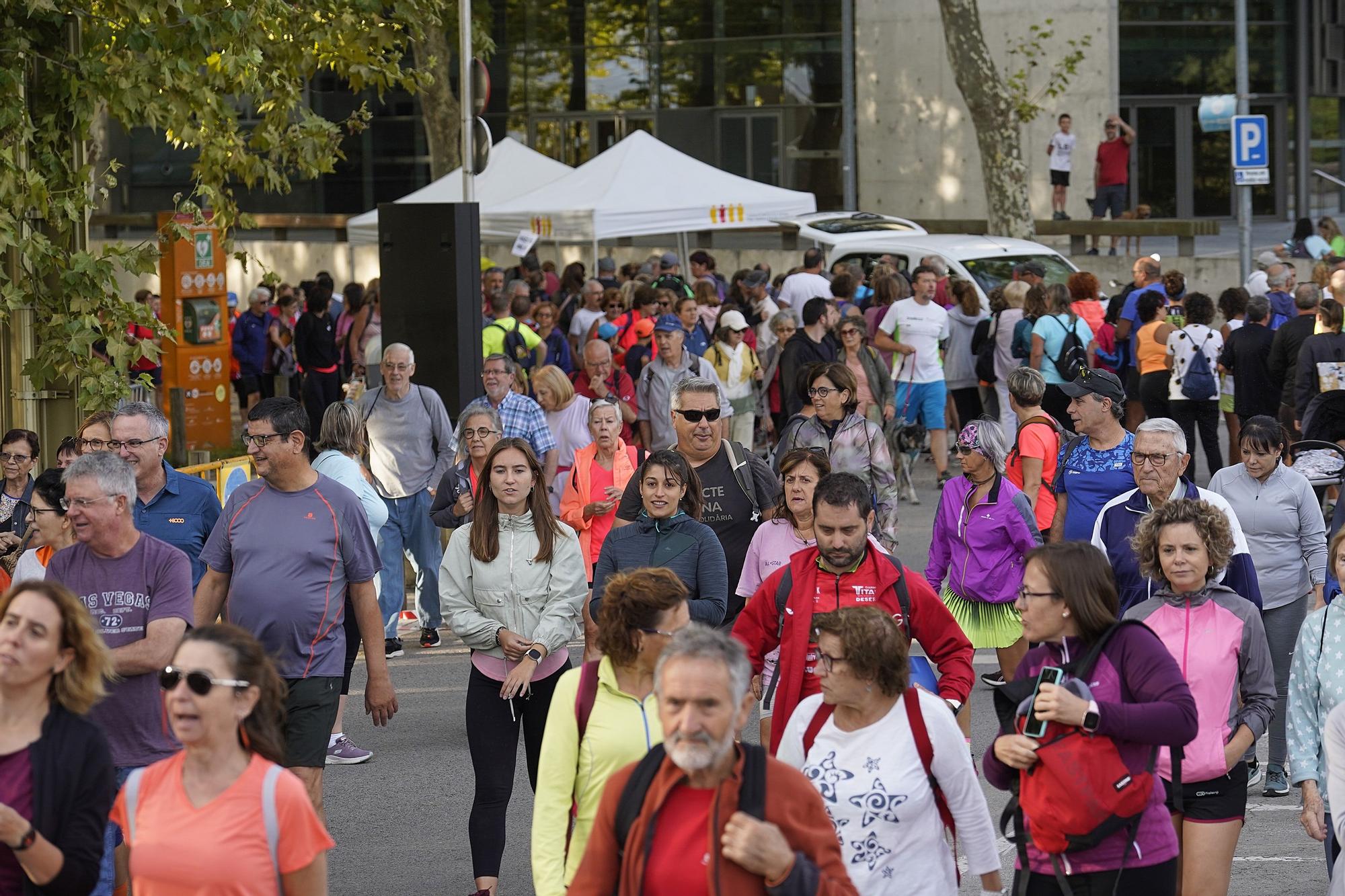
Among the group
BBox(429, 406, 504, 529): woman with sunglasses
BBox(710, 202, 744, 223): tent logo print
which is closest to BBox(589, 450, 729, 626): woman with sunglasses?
BBox(429, 406, 504, 529): woman with sunglasses

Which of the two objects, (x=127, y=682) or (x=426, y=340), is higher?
(x=426, y=340)

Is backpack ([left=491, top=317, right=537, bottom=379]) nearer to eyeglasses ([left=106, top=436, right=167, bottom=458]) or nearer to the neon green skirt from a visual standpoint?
the neon green skirt

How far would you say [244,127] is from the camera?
43781 mm

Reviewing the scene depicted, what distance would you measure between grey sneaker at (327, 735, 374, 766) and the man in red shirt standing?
959 inches

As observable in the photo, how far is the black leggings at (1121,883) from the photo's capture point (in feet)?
15.3

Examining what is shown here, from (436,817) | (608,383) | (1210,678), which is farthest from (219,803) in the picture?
(608,383)

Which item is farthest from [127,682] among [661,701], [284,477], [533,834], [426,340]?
[426,340]

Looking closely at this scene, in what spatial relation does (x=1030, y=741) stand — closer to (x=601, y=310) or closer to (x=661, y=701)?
(x=661, y=701)

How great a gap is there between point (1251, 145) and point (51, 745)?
19022 millimetres

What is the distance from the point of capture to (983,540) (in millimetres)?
8523

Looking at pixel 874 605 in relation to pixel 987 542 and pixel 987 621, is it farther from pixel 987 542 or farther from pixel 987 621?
pixel 987 621

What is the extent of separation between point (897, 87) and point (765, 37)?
4295 millimetres

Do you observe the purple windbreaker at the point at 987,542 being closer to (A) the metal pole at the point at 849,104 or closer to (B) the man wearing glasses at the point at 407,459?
(B) the man wearing glasses at the point at 407,459

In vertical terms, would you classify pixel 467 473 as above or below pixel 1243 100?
below
